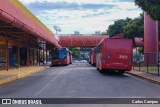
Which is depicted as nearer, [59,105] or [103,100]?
[59,105]

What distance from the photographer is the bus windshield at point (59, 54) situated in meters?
Answer: 63.5

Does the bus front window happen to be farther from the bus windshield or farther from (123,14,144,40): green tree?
(123,14,144,40): green tree

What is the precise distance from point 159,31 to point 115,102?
42.0 meters

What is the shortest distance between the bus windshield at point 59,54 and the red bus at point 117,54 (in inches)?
1170

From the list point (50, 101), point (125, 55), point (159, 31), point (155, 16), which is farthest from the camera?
point (159, 31)

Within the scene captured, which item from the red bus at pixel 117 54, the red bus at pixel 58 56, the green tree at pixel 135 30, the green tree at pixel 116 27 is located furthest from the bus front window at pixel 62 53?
the green tree at pixel 116 27

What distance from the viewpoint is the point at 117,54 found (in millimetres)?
33625

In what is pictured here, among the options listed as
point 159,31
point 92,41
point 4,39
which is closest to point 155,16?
point 4,39

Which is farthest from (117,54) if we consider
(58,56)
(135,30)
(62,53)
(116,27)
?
(116,27)

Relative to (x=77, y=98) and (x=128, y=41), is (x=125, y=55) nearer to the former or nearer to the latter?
(x=128, y=41)

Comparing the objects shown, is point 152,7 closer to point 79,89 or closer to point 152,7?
point 152,7

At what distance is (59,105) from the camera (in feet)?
46.3

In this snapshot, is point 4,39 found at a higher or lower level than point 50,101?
higher

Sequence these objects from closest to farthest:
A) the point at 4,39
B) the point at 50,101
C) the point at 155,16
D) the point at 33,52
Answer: the point at 50,101
the point at 155,16
the point at 4,39
the point at 33,52
